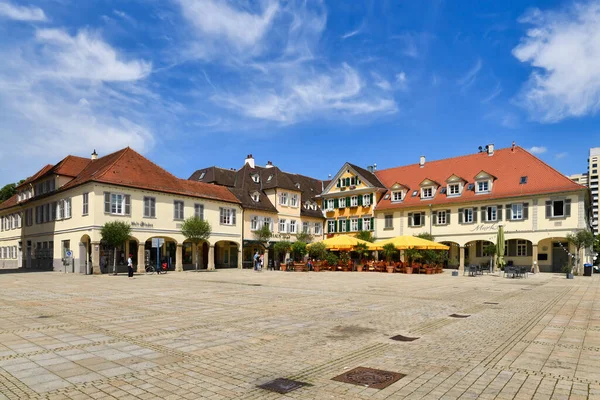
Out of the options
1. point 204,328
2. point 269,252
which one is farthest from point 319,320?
point 269,252

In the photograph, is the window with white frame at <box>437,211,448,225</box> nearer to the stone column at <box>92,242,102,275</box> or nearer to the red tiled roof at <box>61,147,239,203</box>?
the red tiled roof at <box>61,147,239,203</box>

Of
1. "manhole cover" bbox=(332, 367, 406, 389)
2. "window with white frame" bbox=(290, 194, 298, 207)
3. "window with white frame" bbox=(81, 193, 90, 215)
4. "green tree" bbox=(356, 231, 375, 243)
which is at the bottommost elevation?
"manhole cover" bbox=(332, 367, 406, 389)

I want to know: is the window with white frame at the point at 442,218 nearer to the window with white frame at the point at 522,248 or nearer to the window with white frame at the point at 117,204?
the window with white frame at the point at 522,248

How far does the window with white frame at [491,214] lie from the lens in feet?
140

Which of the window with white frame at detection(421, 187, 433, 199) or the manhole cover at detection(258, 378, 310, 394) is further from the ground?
the window with white frame at detection(421, 187, 433, 199)

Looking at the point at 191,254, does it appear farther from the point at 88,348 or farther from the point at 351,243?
the point at 88,348

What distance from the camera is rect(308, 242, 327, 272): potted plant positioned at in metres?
39.9

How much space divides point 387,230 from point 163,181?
25067mm

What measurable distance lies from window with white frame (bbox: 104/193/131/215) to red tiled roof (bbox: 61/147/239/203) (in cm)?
94

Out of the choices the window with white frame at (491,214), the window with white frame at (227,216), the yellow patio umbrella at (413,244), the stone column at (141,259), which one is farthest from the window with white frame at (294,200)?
the window with white frame at (491,214)

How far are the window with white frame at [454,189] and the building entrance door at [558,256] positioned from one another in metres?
9.92

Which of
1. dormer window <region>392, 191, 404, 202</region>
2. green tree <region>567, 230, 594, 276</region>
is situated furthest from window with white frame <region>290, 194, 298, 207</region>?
green tree <region>567, 230, 594, 276</region>

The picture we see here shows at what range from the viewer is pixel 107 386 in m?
5.91

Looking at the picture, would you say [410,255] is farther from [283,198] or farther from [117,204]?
[117,204]
